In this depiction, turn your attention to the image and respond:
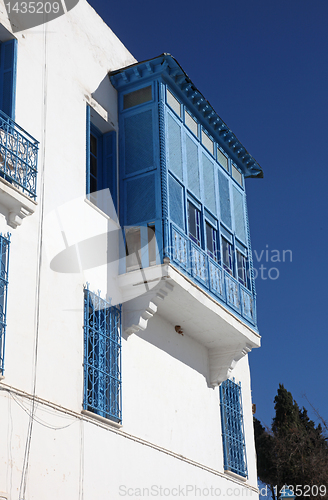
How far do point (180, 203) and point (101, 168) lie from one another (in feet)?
4.84

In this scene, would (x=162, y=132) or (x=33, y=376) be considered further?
(x=162, y=132)

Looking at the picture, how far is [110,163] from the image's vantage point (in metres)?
11.7

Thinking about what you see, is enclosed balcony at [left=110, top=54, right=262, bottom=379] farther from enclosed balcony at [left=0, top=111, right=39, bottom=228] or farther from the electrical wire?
enclosed balcony at [left=0, top=111, right=39, bottom=228]

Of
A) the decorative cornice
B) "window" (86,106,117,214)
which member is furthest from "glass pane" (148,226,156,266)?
the decorative cornice

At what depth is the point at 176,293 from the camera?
11.0 m

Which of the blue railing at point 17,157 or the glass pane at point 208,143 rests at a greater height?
the glass pane at point 208,143

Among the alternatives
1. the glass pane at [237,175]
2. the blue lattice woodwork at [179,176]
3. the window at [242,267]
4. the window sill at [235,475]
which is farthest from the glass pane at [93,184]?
the window sill at [235,475]

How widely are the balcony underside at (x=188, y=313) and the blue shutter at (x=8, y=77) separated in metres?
3.11

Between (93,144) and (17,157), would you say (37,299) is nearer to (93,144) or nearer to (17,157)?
(17,157)

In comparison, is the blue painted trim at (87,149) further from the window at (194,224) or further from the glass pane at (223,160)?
the glass pane at (223,160)

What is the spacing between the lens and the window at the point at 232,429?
12859mm

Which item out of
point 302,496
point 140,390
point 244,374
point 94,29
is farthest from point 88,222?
point 302,496

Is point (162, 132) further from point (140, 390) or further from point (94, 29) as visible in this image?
point (140, 390)

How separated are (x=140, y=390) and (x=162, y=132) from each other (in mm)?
4221
